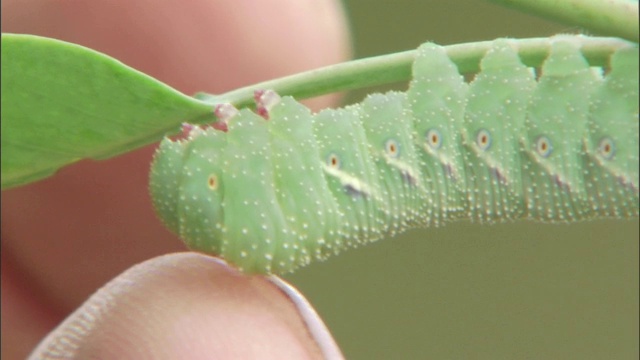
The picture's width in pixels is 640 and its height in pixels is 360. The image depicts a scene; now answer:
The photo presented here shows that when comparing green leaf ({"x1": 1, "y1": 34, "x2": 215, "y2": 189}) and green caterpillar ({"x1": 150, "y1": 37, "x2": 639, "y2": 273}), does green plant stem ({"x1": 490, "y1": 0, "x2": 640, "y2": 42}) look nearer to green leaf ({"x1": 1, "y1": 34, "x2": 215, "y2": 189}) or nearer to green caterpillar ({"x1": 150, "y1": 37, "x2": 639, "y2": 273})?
green caterpillar ({"x1": 150, "y1": 37, "x2": 639, "y2": 273})

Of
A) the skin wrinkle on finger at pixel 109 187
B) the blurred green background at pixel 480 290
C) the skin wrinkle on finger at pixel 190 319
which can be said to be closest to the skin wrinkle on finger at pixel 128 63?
the skin wrinkle on finger at pixel 109 187

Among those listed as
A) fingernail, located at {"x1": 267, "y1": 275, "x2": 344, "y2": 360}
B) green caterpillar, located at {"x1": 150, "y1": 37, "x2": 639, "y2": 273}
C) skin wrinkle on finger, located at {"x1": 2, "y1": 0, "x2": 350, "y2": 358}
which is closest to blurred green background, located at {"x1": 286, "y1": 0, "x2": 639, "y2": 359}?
skin wrinkle on finger, located at {"x1": 2, "y1": 0, "x2": 350, "y2": 358}

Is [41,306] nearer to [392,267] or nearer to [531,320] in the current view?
[392,267]

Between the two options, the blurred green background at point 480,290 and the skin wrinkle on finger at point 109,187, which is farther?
the blurred green background at point 480,290

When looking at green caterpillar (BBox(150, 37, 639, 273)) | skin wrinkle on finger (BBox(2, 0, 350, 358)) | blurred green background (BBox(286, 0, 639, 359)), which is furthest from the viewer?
blurred green background (BBox(286, 0, 639, 359))

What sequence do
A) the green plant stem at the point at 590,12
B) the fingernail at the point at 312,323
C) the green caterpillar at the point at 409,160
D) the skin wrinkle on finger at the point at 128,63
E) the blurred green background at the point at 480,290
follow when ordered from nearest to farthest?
the green plant stem at the point at 590,12, the green caterpillar at the point at 409,160, the fingernail at the point at 312,323, the skin wrinkle on finger at the point at 128,63, the blurred green background at the point at 480,290

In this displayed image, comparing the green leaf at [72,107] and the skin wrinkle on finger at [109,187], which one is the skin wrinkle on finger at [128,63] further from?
the green leaf at [72,107]
